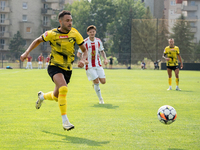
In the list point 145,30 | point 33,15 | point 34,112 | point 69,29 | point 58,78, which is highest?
point 33,15

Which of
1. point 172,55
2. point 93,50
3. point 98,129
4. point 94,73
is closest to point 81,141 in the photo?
point 98,129

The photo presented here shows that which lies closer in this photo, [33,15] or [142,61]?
[142,61]

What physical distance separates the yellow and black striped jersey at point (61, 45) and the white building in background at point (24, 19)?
221 ft

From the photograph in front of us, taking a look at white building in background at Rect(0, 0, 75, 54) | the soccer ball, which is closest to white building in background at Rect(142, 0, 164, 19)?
white building in background at Rect(0, 0, 75, 54)

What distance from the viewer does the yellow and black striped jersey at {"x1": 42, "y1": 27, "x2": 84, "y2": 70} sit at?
611 centimetres

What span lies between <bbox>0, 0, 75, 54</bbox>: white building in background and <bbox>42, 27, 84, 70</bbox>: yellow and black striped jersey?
67.4m

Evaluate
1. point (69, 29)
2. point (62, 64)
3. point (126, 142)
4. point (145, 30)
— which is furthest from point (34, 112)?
point (145, 30)

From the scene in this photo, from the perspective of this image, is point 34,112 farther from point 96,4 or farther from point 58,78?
point 96,4

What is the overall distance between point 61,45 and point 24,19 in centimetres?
7080

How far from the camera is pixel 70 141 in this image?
16.6 feet

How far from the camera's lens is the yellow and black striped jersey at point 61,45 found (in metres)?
6.11

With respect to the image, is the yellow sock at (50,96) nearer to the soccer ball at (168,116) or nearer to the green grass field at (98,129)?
the green grass field at (98,129)

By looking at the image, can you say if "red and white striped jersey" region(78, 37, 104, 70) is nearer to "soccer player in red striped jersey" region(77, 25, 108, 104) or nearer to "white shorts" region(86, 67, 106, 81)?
"soccer player in red striped jersey" region(77, 25, 108, 104)

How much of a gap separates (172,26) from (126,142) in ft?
141
